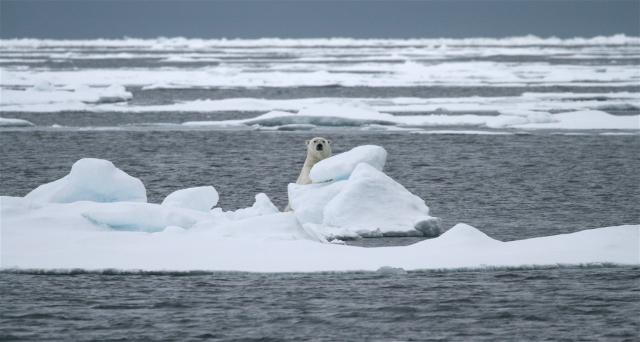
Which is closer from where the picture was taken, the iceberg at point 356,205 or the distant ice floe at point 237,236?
the distant ice floe at point 237,236

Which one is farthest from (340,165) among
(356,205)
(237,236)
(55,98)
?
(55,98)

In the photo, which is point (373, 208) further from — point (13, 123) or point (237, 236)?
point (13, 123)

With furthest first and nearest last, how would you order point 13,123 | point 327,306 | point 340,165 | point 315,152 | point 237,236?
point 13,123
point 315,152
point 340,165
point 237,236
point 327,306

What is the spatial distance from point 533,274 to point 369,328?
7.14 feet

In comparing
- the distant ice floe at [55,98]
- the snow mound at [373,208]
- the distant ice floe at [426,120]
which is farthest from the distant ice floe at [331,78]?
the snow mound at [373,208]

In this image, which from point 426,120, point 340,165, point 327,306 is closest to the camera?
point 327,306

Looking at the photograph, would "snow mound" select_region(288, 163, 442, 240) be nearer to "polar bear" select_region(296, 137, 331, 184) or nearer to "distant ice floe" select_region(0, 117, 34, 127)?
"polar bear" select_region(296, 137, 331, 184)

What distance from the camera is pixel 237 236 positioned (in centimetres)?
1012

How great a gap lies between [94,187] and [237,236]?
1.98 meters

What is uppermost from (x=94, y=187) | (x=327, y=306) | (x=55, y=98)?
(x=55, y=98)

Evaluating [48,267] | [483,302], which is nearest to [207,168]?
[48,267]

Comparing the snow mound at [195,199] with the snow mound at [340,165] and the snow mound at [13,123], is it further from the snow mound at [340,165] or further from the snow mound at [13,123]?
the snow mound at [13,123]

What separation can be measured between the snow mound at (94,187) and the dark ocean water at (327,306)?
2.34 metres

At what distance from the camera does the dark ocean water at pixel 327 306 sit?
7262mm
